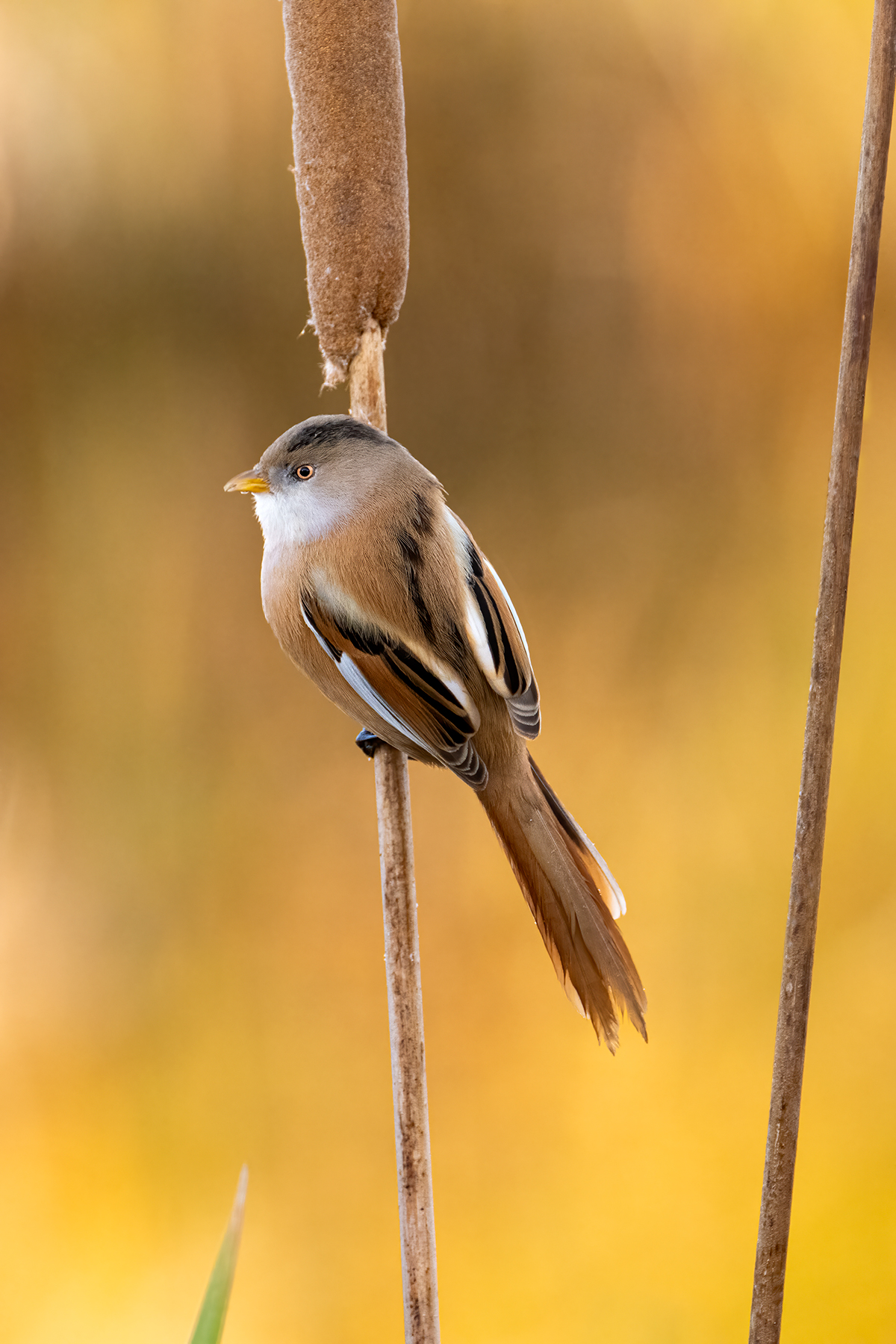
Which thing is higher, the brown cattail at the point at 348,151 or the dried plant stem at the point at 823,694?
the brown cattail at the point at 348,151

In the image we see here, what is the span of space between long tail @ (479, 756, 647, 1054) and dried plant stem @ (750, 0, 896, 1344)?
0.34 feet

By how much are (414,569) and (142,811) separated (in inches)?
25.1

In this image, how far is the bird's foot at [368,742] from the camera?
0.87 metres

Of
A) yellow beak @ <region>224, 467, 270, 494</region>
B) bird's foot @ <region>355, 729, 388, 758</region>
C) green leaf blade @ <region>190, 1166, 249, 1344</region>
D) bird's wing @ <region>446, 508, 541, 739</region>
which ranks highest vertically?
yellow beak @ <region>224, 467, 270, 494</region>

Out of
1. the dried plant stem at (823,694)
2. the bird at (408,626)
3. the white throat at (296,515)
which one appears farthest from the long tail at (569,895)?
the white throat at (296,515)

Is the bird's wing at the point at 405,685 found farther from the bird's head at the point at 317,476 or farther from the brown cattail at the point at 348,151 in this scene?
the brown cattail at the point at 348,151

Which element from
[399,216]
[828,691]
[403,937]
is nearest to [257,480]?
[399,216]

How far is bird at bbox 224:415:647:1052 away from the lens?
0.79m

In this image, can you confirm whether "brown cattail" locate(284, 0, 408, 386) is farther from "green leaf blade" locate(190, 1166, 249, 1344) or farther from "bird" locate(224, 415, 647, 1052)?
"green leaf blade" locate(190, 1166, 249, 1344)

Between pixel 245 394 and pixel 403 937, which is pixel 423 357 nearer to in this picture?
pixel 245 394

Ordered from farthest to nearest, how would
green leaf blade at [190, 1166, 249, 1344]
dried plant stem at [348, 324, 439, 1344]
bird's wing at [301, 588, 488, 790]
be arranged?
bird's wing at [301, 588, 488, 790] → dried plant stem at [348, 324, 439, 1344] → green leaf blade at [190, 1166, 249, 1344]

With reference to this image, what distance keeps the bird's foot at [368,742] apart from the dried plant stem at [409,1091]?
0.17 metres

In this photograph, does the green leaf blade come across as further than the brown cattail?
No

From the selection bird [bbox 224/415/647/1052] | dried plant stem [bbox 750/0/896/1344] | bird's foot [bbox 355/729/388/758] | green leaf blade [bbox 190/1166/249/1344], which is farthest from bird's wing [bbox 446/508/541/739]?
green leaf blade [bbox 190/1166/249/1344]
